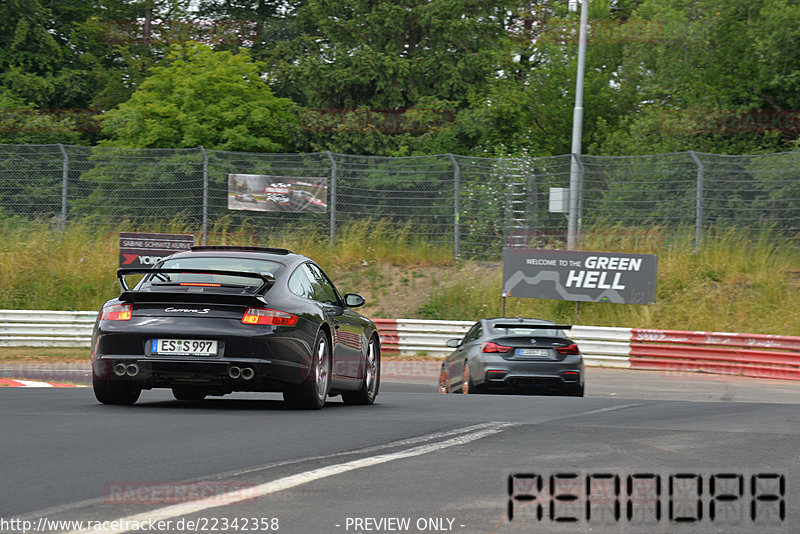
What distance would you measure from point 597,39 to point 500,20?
419cm

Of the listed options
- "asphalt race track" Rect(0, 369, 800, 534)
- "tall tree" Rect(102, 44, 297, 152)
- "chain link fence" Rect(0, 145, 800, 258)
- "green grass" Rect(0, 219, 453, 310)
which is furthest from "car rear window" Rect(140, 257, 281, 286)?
"tall tree" Rect(102, 44, 297, 152)

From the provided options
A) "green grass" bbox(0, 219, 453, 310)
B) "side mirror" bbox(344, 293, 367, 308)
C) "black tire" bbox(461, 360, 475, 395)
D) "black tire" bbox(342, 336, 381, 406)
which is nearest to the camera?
"side mirror" bbox(344, 293, 367, 308)

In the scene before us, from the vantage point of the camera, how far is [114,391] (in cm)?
1016

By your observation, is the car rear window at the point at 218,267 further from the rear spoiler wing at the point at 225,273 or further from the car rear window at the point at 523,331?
the car rear window at the point at 523,331

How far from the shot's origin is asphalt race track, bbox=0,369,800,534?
16.6 ft

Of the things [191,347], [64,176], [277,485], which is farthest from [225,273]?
[64,176]

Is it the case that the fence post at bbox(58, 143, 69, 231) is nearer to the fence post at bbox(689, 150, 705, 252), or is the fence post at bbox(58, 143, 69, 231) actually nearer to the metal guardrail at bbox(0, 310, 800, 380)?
the metal guardrail at bbox(0, 310, 800, 380)

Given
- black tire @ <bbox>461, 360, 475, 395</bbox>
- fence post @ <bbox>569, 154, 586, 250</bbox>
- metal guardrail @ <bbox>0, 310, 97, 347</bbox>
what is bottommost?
metal guardrail @ <bbox>0, 310, 97, 347</bbox>

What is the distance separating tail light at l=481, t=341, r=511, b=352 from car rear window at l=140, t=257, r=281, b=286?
640 centimetres

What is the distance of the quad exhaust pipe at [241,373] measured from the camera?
9570 millimetres

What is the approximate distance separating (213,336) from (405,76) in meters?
34.8

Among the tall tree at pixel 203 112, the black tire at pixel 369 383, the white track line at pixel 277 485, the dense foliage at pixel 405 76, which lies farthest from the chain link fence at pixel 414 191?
the white track line at pixel 277 485

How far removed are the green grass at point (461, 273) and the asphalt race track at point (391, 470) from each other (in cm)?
1650

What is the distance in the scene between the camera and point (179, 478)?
5.97 metres
